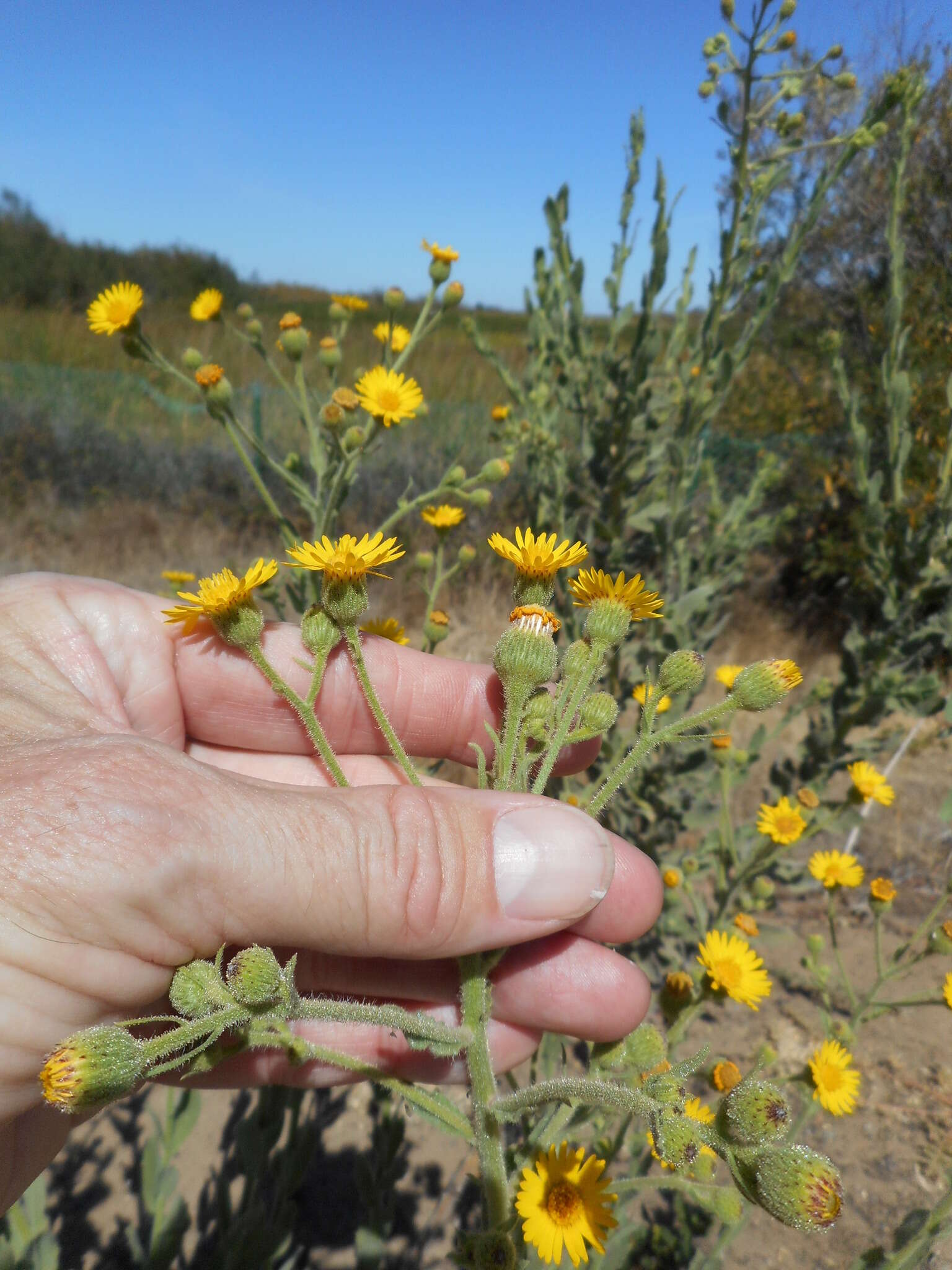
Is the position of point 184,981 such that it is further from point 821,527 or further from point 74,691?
point 821,527

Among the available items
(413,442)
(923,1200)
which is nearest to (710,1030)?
(923,1200)

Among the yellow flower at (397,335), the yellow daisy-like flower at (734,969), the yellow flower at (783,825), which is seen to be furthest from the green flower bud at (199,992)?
the yellow flower at (397,335)

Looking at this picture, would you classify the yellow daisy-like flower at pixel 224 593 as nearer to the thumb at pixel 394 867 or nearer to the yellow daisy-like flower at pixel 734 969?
the thumb at pixel 394 867

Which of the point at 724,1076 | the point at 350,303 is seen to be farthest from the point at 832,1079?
the point at 350,303

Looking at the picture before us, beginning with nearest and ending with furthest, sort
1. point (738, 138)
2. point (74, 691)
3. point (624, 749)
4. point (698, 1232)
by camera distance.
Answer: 1. point (74, 691)
2. point (738, 138)
3. point (698, 1232)
4. point (624, 749)

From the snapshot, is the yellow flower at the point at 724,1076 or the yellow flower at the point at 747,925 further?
the yellow flower at the point at 747,925

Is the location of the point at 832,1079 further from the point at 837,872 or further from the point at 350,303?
the point at 350,303
